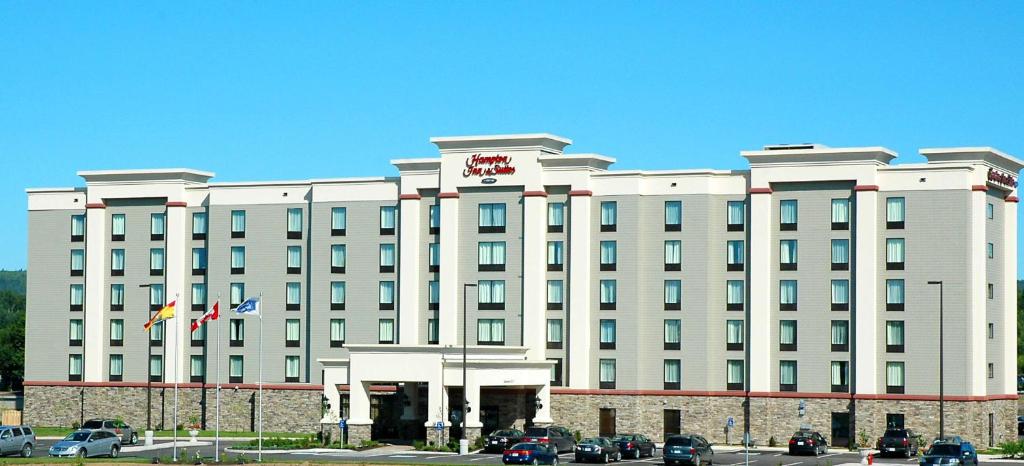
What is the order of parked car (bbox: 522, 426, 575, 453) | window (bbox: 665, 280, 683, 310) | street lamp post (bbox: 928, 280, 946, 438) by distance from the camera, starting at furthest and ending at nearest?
1. window (bbox: 665, 280, 683, 310)
2. street lamp post (bbox: 928, 280, 946, 438)
3. parked car (bbox: 522, 426, 575, 453)

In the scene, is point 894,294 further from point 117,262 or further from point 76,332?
point 76,332

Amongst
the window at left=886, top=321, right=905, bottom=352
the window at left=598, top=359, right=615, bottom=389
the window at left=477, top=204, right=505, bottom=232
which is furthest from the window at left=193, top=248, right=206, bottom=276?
the window at left=886, top=321, right=905, bottom=352

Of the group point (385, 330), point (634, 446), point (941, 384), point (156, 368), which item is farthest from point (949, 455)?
point (156, 368)

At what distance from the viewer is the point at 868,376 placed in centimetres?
9931

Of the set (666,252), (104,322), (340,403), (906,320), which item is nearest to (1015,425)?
(906,320)

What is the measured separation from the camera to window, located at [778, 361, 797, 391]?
101688 millimetres

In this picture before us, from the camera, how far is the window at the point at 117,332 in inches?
4604

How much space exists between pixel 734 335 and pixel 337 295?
26.9 m

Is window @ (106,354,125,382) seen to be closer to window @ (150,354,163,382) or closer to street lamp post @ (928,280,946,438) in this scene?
window @ (150,354,163,382)

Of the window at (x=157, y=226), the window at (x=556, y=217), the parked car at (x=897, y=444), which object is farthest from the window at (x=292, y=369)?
the parked car at (x=897, y=444)

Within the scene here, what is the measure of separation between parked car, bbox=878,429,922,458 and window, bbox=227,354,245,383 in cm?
4414

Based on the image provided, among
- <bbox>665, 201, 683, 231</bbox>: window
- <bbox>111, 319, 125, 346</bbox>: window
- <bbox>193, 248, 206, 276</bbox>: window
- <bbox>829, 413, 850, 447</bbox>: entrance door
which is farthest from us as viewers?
<bbox>111, 319, 125, 346</bbox>: window

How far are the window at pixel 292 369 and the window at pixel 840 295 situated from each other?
3627 cm

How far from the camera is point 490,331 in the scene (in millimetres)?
107375
